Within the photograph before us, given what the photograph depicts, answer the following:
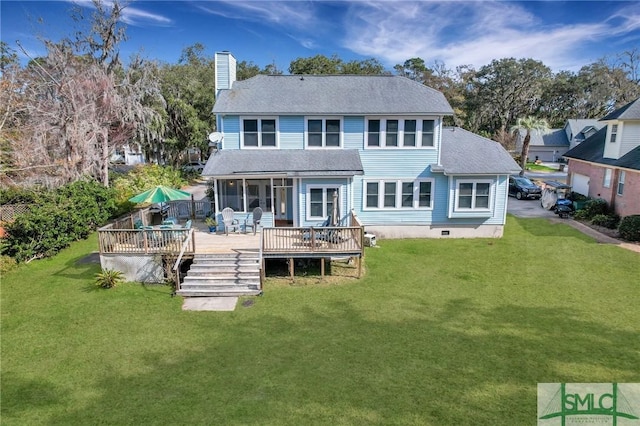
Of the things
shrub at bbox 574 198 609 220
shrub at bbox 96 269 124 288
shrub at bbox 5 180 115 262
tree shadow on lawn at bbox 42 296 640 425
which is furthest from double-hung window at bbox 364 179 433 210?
shrub at bbox 5 180 115 262

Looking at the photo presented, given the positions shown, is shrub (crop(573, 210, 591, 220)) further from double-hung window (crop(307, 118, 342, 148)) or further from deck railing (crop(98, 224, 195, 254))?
deck railing (crop(98, 224, 195, 254))

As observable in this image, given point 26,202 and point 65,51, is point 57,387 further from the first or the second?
point 65,51

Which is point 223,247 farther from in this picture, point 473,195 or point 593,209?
point 593,209

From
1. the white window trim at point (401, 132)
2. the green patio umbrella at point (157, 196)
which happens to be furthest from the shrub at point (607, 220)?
the green patio umbrella at point (157, 196)

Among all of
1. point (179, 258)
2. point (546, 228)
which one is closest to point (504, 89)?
point (546, 228)

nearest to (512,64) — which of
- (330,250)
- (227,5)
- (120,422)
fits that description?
(227,5)

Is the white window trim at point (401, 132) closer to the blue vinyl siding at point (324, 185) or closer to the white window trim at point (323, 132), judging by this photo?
the white window trim at point (323, 132)
